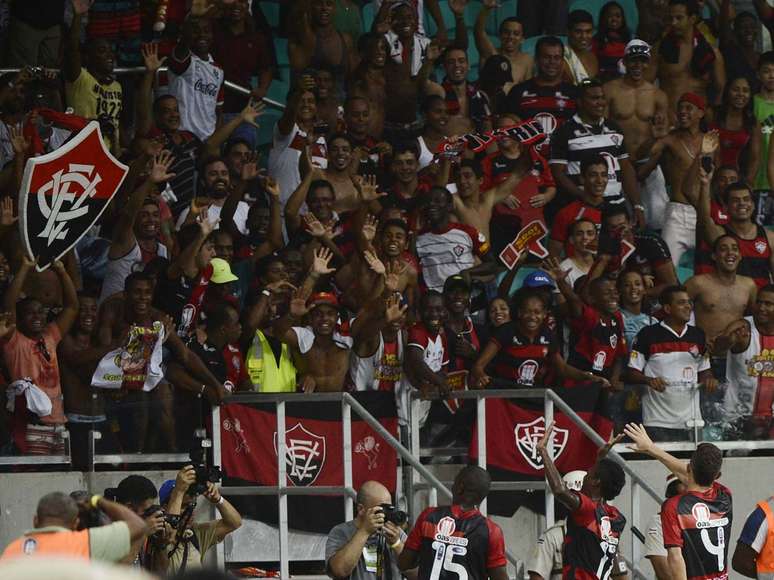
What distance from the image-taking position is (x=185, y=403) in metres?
10.6

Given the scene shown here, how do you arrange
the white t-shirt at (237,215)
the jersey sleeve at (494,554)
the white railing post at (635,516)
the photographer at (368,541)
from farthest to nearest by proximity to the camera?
the white t-shirt at (237,215) → the white railing post at (635,516) → the jersey sleeve at (494,554) → the photographer at (368,541)

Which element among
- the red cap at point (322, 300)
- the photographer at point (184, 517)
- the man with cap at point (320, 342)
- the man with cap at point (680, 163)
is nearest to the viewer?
the photographer at point (184, 517)

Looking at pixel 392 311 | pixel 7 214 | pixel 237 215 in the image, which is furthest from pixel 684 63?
pixel 7 214

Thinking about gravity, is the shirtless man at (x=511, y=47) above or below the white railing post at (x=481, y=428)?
above

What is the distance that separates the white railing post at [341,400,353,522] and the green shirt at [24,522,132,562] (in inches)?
→ 186

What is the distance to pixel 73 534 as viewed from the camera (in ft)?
18.7

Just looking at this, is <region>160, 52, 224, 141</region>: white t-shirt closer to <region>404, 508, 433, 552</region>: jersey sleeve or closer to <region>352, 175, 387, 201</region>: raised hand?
<region>352, 175, 387, 201</region>: raised hand

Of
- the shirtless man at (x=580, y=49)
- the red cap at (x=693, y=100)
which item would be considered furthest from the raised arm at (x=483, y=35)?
the red cap at (x=693, y=100)

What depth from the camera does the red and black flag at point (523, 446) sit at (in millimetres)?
11047

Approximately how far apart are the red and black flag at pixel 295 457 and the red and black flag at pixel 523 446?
808 mm

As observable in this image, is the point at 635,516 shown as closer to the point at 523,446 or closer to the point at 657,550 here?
the point at 523,446

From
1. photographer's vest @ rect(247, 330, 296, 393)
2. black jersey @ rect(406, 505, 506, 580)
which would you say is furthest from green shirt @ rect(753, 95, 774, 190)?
black jersey @ rect(406, 505, 506, 580)

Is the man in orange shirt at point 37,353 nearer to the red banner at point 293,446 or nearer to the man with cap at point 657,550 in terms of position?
the red banner at point 293,446

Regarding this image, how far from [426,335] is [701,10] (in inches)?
253
